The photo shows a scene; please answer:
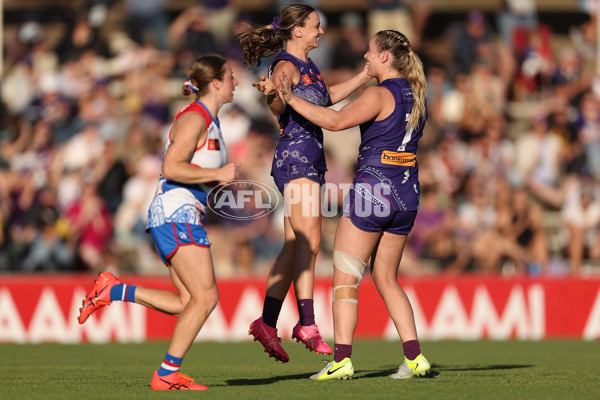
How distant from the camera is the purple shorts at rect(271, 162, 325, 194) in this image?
8156 millimetres

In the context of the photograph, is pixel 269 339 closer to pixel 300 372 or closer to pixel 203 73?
pixel 300 372

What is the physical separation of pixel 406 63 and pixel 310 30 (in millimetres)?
971

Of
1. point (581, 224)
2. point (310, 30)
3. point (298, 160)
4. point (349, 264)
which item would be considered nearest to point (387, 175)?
point (349, 264)

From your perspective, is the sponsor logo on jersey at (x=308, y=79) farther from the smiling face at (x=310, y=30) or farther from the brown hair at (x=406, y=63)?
the brown hair at (x=406, y=63)

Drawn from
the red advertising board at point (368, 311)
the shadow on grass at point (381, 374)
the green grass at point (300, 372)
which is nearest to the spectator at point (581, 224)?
the red advertising board at point (368, 311)

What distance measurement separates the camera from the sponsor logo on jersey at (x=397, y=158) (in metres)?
7.66

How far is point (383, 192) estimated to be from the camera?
25.0 ft

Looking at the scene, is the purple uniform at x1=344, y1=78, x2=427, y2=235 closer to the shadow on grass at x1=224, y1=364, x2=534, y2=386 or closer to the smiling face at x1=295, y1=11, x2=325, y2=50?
the smiling face at x1=295, y1=11, x2=325, y2=50

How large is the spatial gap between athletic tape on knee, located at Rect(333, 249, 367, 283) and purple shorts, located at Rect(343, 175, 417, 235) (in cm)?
24

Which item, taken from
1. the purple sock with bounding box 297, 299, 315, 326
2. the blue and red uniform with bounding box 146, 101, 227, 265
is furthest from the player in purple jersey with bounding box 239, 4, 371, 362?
the blue and red uniform with bounding box 146, 101, 227, 265

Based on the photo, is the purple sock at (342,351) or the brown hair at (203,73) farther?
the purple sock at (342,351)

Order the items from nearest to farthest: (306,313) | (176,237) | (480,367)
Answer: (176,237) < (306,313) < (480,367)

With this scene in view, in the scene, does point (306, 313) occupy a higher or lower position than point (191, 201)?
lower

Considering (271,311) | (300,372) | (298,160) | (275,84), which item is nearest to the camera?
(275,84)
